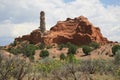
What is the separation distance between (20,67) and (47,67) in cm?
1375

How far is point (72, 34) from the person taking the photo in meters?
118

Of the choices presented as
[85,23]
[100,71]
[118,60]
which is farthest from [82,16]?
[100,71]

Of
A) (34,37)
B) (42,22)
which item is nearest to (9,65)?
(34,37)

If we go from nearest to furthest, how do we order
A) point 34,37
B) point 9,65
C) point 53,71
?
point 9,65, point 53,71, point 34,37

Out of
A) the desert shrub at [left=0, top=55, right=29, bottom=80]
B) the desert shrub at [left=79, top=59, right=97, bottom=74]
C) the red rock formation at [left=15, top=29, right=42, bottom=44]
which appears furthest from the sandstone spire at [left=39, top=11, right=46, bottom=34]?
the desert shrub at [left=0, top=55, right=29, bottom=80]

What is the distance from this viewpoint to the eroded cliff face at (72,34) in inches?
4425

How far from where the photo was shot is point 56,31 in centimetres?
12331

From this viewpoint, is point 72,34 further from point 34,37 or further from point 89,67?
point 89,67

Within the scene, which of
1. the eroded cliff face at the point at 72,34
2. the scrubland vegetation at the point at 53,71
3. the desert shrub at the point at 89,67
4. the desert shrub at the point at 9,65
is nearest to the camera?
the desert shrub at the point at 9,65

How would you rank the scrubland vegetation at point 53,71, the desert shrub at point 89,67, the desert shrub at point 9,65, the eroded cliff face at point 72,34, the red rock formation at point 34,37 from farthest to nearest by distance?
the red rock formation at point 34,37
the eroded cliff face at point 72,34
the desert shrub at point 89,67
the scrubland vegetation at point 53,71
the desert shrub at point 9,65

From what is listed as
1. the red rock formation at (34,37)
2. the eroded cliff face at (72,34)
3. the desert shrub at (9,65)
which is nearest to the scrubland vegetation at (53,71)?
the desert shrub at (9,65)

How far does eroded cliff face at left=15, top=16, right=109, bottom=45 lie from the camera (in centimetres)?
11239

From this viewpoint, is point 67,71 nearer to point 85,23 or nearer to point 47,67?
point 47,67

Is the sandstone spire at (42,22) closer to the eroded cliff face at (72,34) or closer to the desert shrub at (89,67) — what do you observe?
the eroded cliff face at (72,34)
